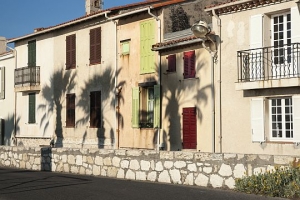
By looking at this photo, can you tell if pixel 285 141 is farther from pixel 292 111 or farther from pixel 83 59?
pixel 83 59

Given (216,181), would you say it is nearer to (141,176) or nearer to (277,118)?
(141,176)

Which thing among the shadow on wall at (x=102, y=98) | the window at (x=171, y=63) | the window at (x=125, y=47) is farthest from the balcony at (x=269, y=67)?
the shadow on wall at (x=102, y=98)

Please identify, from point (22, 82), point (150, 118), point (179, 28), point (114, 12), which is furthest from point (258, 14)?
point (22, 82)

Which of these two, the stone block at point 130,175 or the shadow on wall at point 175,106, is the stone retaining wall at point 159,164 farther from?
the shadow on wall at point 175,106

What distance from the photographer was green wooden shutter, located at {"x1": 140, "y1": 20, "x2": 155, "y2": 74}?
77.1 ft

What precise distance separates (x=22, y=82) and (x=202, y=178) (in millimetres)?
21635

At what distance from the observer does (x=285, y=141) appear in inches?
707

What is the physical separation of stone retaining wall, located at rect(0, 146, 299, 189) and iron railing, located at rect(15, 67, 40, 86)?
12.4 m

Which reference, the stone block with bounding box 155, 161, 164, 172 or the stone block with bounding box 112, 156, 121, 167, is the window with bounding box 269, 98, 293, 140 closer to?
the stone block with bounding box 155, 161, 164, 172

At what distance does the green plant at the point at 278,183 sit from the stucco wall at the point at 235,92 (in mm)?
6956

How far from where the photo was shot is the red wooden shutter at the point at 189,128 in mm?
21250

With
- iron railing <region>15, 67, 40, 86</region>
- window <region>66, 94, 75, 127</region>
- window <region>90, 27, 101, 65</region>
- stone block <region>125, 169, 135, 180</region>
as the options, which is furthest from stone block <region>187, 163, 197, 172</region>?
iron railing <region>15, 67, 40, 86</region>

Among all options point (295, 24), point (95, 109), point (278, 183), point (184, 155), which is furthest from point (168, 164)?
point (95, 109)

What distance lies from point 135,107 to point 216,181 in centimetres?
1187
